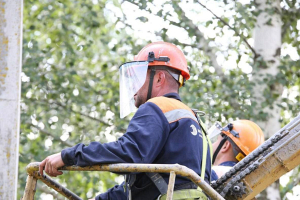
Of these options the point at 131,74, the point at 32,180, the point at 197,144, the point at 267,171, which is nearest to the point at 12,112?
the point at 32,180

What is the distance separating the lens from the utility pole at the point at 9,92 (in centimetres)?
361

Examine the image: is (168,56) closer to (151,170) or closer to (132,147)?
(132,147)

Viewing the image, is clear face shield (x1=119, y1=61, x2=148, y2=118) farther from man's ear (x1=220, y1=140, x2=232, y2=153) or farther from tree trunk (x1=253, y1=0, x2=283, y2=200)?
tree trunk (x1=253, y1=0, x2=283, y2=200)

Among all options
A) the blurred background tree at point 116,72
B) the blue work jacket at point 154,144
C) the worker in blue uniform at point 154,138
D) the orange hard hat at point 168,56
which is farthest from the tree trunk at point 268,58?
the blue work jacket at point 154,144

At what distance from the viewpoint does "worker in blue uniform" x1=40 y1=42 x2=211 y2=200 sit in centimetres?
340

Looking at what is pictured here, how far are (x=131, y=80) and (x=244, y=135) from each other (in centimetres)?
208

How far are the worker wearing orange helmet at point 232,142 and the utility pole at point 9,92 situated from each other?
255 cm

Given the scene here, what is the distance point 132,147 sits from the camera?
134 inches

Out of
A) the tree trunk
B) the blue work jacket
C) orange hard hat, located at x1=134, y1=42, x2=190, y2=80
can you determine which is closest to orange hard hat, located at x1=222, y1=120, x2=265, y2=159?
orange hard hat, located at x1=134, y1=42, x2=190, y2=80

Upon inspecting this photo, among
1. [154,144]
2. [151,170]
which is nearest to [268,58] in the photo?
[154,144]

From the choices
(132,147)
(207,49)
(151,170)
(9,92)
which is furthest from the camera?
(207,49)

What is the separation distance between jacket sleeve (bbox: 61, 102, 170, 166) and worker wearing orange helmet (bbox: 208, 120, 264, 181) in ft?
7.78

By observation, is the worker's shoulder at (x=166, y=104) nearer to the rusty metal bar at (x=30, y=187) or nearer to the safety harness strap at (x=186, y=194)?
the safety harness strap at (x=186, y=194)

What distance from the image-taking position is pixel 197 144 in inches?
145
